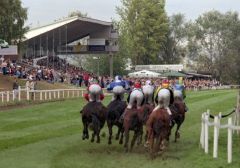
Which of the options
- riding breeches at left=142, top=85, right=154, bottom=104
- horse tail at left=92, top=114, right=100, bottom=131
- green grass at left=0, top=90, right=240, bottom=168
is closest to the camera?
green grass at left=0, top=90, right=240, bottom=168

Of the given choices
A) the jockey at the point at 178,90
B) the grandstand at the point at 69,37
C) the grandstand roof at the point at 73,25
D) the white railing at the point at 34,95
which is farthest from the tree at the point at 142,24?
the jockey at the point at 178,90

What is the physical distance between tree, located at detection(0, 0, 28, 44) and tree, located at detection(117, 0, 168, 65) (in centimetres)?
4325

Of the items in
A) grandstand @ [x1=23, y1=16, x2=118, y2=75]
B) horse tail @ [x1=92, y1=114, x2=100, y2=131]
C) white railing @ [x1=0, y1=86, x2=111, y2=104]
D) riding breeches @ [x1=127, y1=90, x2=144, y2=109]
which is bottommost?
white railing @ [x1=0, y1=86, x2=111, y2=104]

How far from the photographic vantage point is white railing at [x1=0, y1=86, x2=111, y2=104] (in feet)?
112

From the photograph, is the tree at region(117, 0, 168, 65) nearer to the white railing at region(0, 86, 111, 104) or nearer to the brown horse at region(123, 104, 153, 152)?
the white railing at region(0, 86, 111, 104)

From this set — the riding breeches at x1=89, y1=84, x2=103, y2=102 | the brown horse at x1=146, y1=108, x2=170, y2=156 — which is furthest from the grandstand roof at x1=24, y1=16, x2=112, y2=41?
the brown horse at x1=146, y1=108, x2=170, y2=156

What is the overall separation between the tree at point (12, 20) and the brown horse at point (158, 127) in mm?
35947

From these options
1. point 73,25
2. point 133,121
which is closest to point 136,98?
point 133,121

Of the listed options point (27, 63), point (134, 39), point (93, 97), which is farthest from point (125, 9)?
point (93, 97)

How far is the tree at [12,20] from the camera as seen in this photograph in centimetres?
4891

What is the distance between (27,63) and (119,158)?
151 ft

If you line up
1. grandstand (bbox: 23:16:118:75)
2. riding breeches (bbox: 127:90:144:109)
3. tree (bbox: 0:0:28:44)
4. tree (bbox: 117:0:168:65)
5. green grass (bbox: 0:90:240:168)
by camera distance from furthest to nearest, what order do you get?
tree (bbox: 117:0:168:65)
grandstand (bbox: 23:16:118:75)
tree (bbox: 0:0:28:44)
riding breeches (bbox: 127:90:144:109)
green grass (bbox: 0:90:240:168)

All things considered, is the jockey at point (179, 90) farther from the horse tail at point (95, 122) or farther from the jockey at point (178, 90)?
the horse tail at point (95, 122)

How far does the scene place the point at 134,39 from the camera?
95.8 metres
